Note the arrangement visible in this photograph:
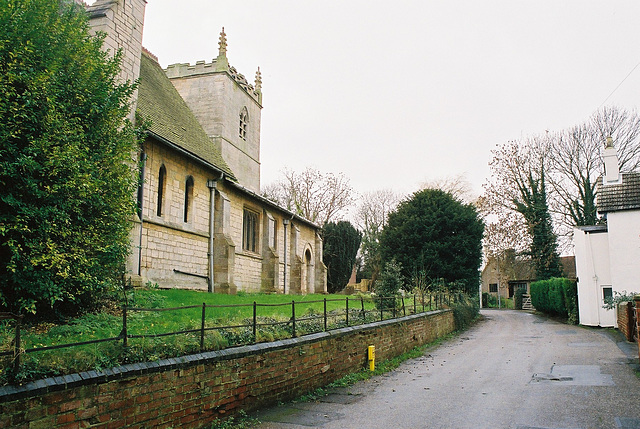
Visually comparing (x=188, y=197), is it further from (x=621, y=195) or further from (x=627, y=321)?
(x=621, y=195)

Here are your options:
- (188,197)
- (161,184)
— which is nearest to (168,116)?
(188,197)

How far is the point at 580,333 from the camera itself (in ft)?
66.5

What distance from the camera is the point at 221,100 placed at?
2734 cm

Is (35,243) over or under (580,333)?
over

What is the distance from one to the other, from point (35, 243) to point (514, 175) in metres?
35.7

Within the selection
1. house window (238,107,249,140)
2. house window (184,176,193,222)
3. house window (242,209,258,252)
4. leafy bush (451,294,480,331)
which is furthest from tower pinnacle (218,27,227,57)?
leafy bush (451,294,480,331)

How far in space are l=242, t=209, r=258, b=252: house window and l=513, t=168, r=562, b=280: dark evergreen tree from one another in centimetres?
2119

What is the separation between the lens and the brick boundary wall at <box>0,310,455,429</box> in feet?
15.4

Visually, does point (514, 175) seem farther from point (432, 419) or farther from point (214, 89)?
point (432, 419)

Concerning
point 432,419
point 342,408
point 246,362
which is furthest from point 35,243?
point 432,419

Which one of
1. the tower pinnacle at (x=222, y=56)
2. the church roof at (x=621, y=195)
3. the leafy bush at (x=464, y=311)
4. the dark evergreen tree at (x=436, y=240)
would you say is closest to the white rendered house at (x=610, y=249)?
the church roof at (x=621, y=195)

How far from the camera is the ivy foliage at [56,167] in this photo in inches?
273

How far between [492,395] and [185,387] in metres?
6.13

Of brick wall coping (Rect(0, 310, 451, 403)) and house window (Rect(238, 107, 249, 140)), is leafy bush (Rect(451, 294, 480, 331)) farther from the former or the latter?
house window (Rect(238, 107, 249, 140))
